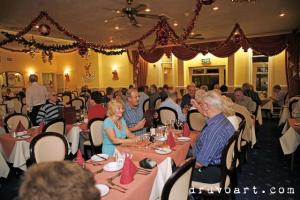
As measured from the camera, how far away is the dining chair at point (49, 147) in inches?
107

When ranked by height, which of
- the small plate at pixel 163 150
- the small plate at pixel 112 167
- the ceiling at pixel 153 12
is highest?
the ceiling at pixel 153 12

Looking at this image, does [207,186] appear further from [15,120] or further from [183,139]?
[15,120]

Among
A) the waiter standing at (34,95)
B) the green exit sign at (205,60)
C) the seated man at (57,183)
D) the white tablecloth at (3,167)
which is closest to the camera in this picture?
the seated man at (57,183)

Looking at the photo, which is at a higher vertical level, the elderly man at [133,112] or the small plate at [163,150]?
the elderly man at [133,112]

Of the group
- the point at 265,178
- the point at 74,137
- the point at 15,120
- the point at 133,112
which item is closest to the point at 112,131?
the point at 133,112

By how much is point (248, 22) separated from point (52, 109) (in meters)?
6.24

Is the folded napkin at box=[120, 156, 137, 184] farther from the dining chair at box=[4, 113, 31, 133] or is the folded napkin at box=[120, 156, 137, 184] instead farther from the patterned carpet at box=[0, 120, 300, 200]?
the dining chair at box=[4, 113, 31, 133]

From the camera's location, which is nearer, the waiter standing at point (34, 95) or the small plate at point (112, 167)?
the small plate at point (112, 167)

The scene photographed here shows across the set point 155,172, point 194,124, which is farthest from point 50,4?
point 155,172

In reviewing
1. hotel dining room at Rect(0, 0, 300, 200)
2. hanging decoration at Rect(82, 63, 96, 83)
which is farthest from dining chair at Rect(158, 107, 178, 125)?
hanging decoration at Rect(82, 63, 96, 83)

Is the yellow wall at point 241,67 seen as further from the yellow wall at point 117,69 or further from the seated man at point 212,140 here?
the seated man at point 212,140

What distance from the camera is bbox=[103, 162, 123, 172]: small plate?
2133mm

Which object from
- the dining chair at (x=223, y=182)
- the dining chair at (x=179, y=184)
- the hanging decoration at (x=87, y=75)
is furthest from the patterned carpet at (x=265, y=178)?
the hanging decoration at (x=87, y=75)

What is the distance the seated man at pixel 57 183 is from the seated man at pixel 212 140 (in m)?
1.62
